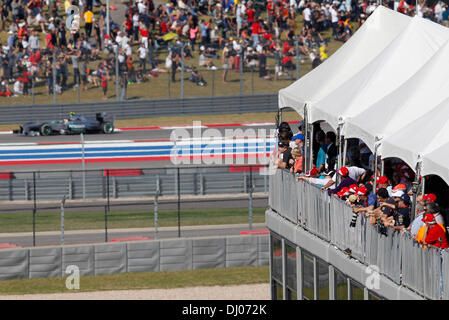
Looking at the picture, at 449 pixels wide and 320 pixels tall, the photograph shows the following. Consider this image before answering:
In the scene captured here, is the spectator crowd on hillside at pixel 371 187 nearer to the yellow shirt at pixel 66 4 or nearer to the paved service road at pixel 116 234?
the paved service road at pixel 116 234

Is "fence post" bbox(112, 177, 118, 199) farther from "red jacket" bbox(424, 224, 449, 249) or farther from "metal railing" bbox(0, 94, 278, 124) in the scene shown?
"red jacket" bbox(424, 224, 449, 249)

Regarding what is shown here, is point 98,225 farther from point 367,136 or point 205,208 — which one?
point 367,136

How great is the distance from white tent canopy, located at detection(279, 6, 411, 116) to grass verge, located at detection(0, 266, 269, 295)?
6.59 meters

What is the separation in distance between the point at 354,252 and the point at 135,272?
11.5 m

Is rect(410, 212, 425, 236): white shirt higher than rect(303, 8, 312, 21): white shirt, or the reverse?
rect(410, 212, 425, 236): white shirt

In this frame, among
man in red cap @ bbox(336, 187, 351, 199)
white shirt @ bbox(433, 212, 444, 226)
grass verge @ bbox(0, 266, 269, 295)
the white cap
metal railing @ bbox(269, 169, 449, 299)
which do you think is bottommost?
grass verge @ bbox(0, 266, 269, 295)

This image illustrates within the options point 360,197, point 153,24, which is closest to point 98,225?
point 360,197

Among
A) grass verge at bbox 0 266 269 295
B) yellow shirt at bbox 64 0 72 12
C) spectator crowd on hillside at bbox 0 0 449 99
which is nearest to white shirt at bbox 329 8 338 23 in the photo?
spectator crowd on hillside at bbox 0 0 449 99

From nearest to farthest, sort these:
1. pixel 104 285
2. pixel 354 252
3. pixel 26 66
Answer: pixel 354 252 < pixel 104 285 < pixel 26 66

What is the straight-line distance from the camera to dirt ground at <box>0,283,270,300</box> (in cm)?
2198

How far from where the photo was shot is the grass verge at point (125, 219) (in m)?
26.2

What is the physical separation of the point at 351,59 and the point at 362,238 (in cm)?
539

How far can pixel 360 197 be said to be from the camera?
13.1 meters

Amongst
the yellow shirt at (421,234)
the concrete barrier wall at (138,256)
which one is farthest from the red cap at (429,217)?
the concrete barrier wall at (138,256)
